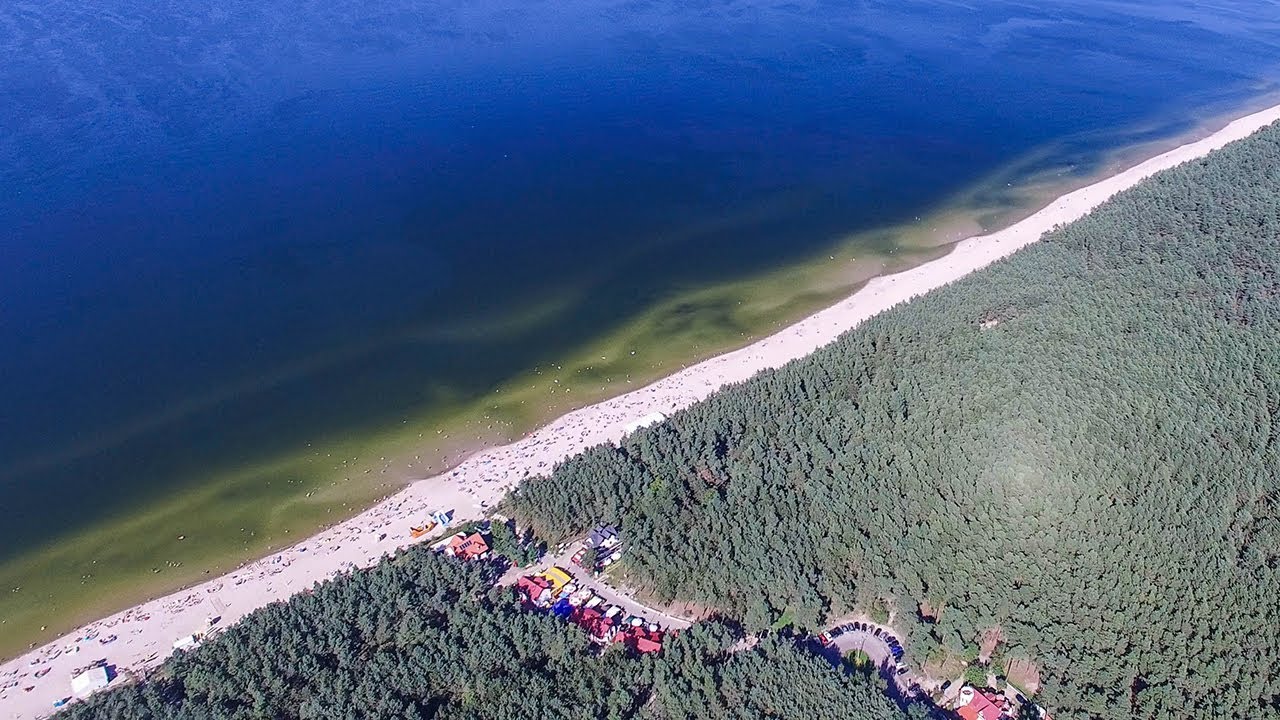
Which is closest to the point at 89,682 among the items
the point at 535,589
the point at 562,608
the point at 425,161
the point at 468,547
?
the point at 468,547

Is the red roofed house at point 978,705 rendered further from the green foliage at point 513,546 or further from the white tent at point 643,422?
the white tent at point 643,422

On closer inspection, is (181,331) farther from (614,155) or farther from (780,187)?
(780,187)

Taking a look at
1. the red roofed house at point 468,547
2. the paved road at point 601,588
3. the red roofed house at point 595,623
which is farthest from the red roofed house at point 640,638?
the red roofed house at point 468,547

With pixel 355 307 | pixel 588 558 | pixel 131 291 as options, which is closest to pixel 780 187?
pixel 355 307

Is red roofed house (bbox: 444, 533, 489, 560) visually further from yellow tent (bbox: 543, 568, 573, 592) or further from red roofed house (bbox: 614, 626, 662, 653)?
red roofed house (bbox: 614, 626, 662, 653)

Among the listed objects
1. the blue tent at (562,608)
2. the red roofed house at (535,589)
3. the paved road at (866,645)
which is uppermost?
the red roofed house at (535,589)

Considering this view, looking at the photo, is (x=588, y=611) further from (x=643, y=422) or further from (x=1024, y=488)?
(x=1024, y=488)

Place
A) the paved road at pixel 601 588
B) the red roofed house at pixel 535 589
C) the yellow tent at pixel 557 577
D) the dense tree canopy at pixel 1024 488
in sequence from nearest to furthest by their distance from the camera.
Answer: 1. the dense tree canopy at pixel 1024 488
2. the paved road at pixel 601 588
3. the red roofed house at pixel 535 589
4. the yellow tent at pixel 557 577
